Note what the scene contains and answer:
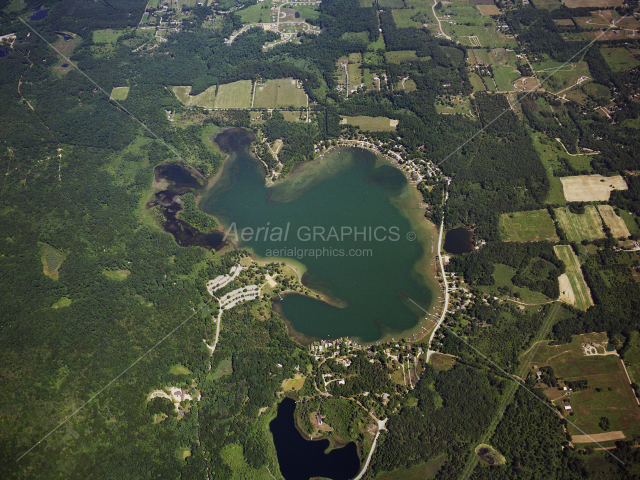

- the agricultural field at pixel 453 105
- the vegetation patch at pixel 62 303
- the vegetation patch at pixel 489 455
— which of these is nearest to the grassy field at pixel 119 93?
the vegetation patch at pixel 62 303

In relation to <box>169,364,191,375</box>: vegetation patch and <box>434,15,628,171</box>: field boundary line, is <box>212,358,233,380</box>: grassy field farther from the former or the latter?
<box>434,15,628,171</box>: field boundary line

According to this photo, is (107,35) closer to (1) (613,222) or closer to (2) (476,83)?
(2) (476,83)

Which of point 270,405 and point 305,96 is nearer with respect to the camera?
point 270,405

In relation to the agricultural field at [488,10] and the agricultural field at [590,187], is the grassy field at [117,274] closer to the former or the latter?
the agricultural field at [590,187]

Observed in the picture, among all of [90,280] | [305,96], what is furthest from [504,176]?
[90,280]

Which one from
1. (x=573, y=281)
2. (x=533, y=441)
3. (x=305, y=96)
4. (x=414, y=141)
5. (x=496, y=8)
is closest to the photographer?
(x=533, y=441)

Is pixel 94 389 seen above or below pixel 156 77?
below

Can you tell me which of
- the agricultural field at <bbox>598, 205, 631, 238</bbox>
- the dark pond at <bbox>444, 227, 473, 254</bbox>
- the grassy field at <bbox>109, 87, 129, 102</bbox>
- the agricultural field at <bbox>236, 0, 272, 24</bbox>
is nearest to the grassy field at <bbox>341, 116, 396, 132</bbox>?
the dark pond at <bbox>444, 227, 473, 254</bbox>

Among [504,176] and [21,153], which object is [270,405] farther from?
[21,153]

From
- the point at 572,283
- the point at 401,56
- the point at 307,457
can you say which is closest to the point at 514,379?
the point at 572,283
